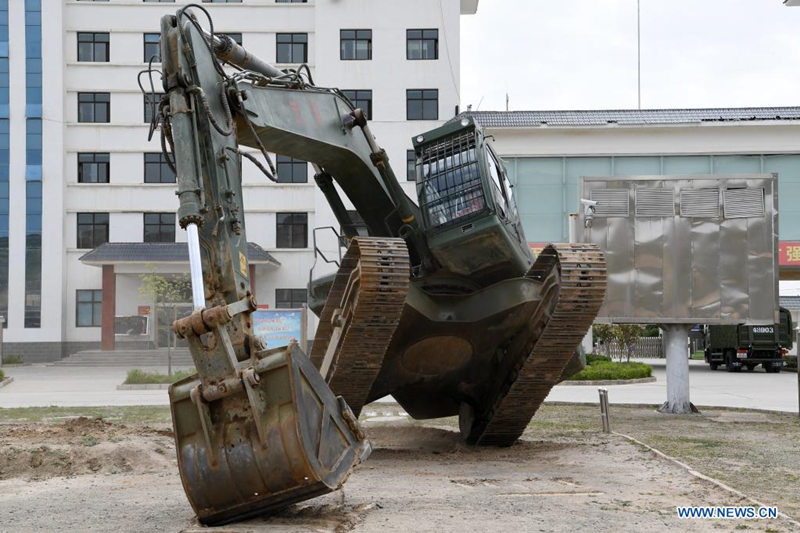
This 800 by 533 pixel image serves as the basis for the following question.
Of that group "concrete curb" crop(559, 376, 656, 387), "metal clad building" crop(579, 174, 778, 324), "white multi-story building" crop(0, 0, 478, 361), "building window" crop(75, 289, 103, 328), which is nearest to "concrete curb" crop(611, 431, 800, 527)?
"metal clad building" crop(579, 174, 778, 324)

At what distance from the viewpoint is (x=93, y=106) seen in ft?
153

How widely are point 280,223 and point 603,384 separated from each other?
2152 centimetres

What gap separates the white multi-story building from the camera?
4519cm

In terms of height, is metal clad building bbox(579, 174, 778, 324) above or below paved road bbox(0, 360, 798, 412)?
above

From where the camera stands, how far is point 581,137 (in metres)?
40.3

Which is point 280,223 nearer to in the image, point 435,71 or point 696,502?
point 435,71

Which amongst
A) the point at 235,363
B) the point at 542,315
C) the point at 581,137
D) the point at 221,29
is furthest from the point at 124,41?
the point at 235,363

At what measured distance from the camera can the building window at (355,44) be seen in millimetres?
45750

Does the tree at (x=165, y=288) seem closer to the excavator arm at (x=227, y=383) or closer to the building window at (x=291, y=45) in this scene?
the building window at (x=291, y=45)

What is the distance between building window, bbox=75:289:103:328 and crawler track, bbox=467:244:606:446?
36616 mm

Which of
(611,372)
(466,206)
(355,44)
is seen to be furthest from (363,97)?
(466,206)

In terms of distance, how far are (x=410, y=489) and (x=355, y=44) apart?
38.5 meters

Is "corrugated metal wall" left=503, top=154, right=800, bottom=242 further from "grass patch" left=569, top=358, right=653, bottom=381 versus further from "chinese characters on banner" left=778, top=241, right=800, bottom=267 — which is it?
"grass patch" left=569, top=358, right=653, bottom=381

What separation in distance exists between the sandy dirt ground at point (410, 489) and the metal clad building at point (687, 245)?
483cm
